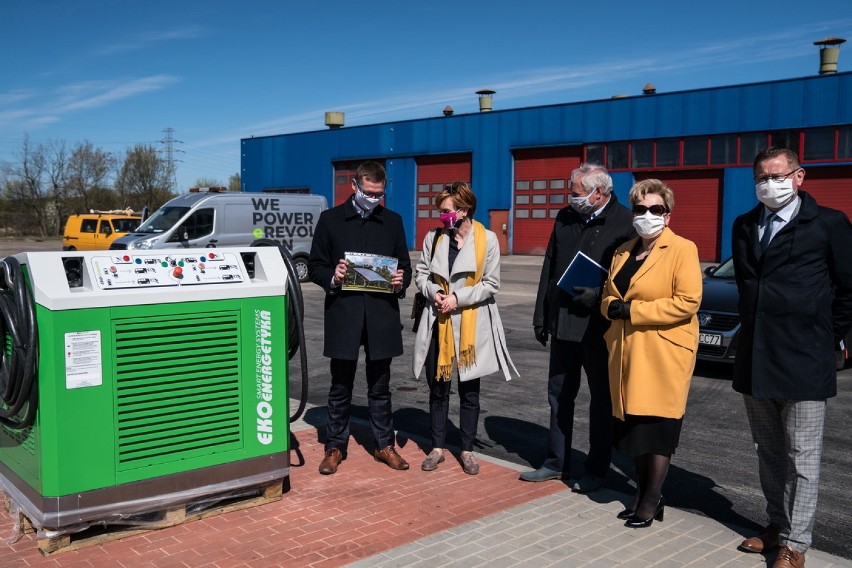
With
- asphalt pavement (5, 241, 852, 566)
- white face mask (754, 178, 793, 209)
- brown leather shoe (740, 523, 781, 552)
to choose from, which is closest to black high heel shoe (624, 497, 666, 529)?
asphalt pavement (5, 241, 852, 566)

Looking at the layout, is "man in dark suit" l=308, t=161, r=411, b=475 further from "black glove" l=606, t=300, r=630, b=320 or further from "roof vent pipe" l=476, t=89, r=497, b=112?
"roof vent pipe" l=476, t=89, r=497, b=112

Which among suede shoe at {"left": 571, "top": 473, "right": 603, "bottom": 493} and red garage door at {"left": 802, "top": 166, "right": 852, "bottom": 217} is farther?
red garage door at {"left": 802, "top": 166, "right": 852, "bottom": 217}

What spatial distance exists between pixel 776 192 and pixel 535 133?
99.7ft

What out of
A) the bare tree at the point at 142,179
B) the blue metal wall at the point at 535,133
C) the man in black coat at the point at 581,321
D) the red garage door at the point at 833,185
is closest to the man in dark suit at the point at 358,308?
the man in black coat at the point at 581,321

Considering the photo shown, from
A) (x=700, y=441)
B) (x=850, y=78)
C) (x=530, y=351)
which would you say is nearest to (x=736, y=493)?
(x=700, y=441)

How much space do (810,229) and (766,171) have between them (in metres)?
0.35

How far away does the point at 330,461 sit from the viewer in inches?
214

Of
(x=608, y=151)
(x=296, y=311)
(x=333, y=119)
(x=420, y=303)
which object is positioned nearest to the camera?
(x=296, y=311)

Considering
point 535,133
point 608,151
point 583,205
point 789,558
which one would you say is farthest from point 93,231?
point 789,558

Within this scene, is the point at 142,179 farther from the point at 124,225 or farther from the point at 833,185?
the point at 833,185

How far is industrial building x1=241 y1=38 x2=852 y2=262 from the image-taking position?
86.3ft

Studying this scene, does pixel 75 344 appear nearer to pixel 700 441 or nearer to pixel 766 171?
pixel 766 171

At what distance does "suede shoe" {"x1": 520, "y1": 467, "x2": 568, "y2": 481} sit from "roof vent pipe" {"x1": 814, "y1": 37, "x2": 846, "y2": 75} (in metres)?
29.2

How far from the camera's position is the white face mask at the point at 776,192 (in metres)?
3.96
